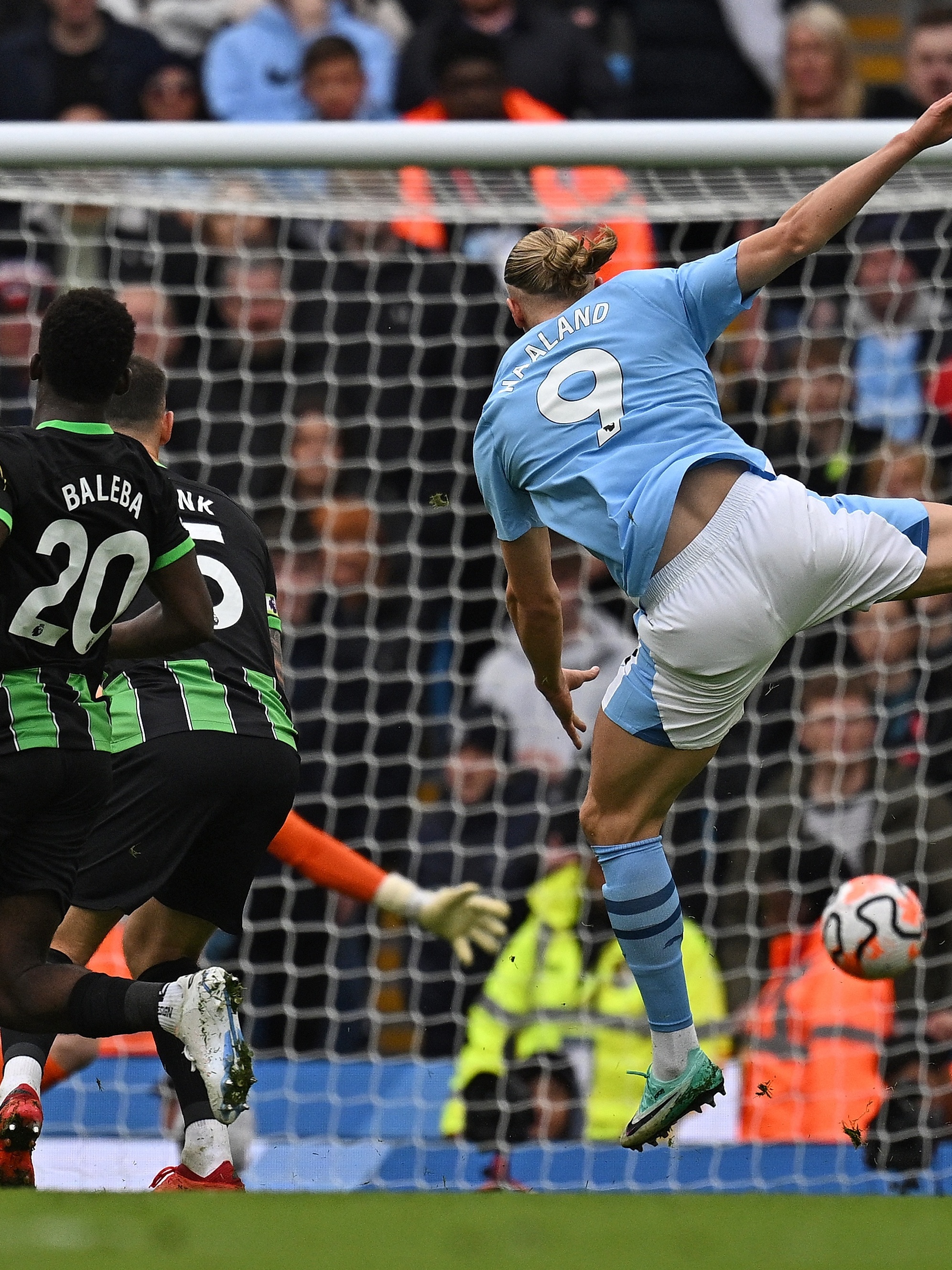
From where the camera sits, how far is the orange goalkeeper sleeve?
5176 millimetres

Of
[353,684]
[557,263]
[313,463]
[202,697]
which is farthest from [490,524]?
[557,263]

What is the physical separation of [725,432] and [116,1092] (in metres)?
3.62

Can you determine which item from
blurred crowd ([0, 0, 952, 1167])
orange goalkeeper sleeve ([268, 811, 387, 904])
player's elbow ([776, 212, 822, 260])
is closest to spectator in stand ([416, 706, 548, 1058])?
blurred crowd ([0, 0, 952, 1167])

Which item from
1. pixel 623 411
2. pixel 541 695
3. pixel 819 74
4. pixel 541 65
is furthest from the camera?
pixel 541 65

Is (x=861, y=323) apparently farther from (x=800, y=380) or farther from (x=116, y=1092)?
(x=116, y=1092)

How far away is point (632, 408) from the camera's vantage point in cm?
390

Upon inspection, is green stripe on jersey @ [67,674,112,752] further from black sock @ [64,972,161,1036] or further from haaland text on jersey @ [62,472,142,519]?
black sock @ [64,972,161,1036]

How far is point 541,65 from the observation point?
8031 mm

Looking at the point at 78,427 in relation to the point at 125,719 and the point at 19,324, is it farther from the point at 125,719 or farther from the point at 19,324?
the point at 19,324

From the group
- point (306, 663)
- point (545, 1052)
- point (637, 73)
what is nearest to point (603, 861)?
point (545, 1052)

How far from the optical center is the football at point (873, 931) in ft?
17.3

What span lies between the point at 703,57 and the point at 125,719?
5.07 m

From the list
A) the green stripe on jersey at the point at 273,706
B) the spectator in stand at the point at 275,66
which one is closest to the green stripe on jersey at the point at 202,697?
the green stripe on jersey at the point at 273,706

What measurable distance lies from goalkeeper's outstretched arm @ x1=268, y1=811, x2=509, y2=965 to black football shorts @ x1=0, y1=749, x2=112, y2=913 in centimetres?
136
